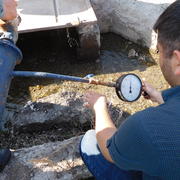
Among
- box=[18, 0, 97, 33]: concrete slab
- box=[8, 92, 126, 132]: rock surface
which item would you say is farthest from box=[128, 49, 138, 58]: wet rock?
box=[8, 92, 126, 132]: rock surface

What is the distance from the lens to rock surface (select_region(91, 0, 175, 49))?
12.8ft

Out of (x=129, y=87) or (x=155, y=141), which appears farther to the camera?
(x=129, y=87)

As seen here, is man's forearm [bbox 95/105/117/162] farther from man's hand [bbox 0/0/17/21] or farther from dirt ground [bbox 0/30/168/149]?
dirt ground [bbox 0/30/168/149]

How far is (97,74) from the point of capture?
376 centimetres

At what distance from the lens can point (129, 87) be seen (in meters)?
2.11

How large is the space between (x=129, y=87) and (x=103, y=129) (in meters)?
0.42

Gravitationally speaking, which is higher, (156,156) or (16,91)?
(156,156)

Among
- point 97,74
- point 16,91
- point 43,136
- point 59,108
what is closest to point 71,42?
point 97,74

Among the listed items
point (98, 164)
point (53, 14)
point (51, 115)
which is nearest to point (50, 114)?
point (51, 115)

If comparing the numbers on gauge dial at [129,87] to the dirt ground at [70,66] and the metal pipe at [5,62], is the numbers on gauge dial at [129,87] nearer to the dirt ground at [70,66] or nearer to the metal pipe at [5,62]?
the metal pipe at [5,62]

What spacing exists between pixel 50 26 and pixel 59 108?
107 cm

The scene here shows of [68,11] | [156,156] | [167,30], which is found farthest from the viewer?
[68,11]

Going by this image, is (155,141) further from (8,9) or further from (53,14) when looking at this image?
(53,14)

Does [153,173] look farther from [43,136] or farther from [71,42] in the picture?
[71,42]
